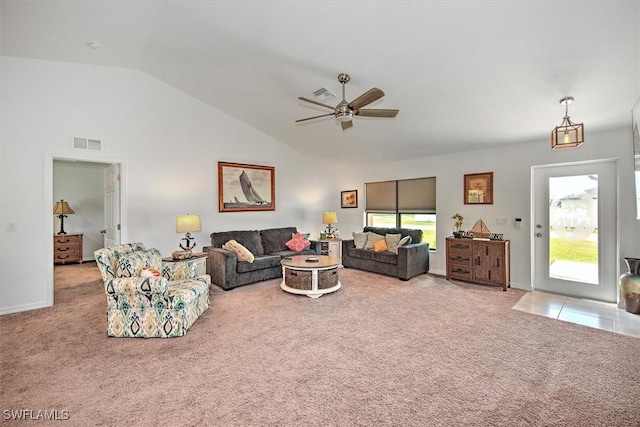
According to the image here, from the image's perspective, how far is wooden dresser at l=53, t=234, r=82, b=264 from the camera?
657 cm

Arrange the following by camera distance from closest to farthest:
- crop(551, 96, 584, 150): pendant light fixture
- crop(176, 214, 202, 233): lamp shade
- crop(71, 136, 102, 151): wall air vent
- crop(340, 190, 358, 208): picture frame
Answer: crop(551, 96, 584, 150): pendant light fixture
crop(71, 136, 102, 151): wall air vent
crop(176, 214, 202, 233): lamp shade
crop(340, 190, 358, 208): picture frame

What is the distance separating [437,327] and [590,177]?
339cm

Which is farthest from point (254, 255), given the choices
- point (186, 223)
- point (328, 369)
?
point (328, 369)

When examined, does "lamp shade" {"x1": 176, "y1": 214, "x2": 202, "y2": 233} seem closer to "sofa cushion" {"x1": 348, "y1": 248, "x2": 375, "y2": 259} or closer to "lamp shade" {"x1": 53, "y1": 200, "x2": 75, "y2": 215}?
"sofa cushion" {"x1": 348, "y1": 248, "x2": 375, "y2": 259}

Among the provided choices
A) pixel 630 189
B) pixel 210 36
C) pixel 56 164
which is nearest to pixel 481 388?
pixel 630 189

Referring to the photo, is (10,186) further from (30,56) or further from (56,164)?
(56,164)

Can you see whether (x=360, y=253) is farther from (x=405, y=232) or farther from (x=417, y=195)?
(x=417, y=195)

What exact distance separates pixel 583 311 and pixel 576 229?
4.22 ft

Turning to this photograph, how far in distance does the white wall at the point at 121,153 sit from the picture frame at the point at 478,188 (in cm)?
378

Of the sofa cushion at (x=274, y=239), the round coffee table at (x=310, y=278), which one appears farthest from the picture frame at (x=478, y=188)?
the sofa cushion at (x=274, y=239)

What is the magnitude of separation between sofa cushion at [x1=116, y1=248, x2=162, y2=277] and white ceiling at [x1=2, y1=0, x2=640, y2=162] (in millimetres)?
2736

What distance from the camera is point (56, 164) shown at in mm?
6855

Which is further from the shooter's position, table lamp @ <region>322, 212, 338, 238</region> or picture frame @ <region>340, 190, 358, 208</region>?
picture frame @ <region>340, 190, 358, 208</region>

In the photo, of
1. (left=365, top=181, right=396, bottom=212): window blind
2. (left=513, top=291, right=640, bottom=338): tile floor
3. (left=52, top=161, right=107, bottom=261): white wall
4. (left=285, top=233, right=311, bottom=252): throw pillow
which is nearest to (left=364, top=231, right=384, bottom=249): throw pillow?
(left=365, top=181, right=396, bottom=212): window blind
